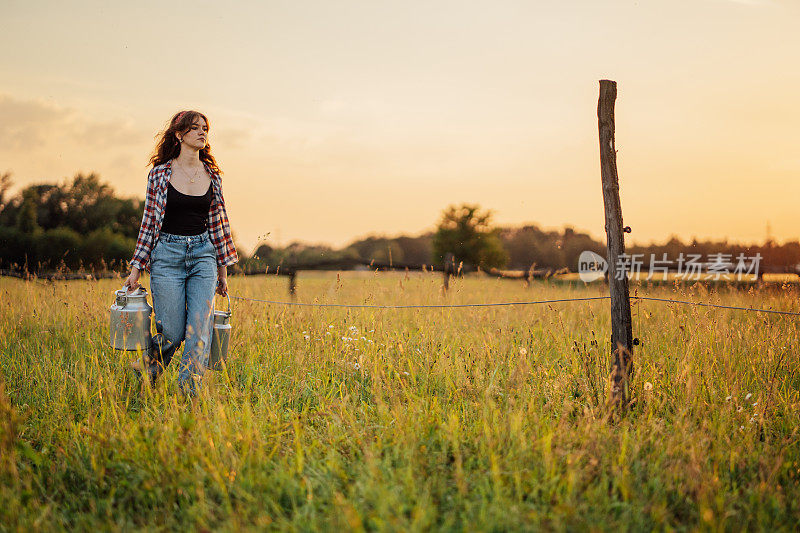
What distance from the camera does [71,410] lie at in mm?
4059

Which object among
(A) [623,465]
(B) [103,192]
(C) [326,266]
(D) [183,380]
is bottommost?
(A) [623,465]

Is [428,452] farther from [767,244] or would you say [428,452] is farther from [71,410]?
[767,244]

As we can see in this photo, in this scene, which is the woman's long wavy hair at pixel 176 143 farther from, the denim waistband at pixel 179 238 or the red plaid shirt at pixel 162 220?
the denim waistband at pixel 179 238

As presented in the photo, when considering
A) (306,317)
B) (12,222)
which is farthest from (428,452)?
(12,222)

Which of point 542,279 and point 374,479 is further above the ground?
point 542,279

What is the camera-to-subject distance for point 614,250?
159 inches

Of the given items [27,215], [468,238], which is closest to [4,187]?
[27,215]

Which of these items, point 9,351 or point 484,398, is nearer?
point 484,398

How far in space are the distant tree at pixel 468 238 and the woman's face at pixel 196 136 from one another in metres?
38.2

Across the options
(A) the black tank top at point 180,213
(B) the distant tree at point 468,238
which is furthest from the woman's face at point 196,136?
(B) the distant tree at point 468,238

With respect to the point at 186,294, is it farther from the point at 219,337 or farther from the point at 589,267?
the point at 589,267

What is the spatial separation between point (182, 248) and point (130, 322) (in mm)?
688

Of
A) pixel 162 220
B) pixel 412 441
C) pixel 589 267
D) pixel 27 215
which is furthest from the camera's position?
pixel 27 215

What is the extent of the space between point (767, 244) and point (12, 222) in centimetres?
3370
